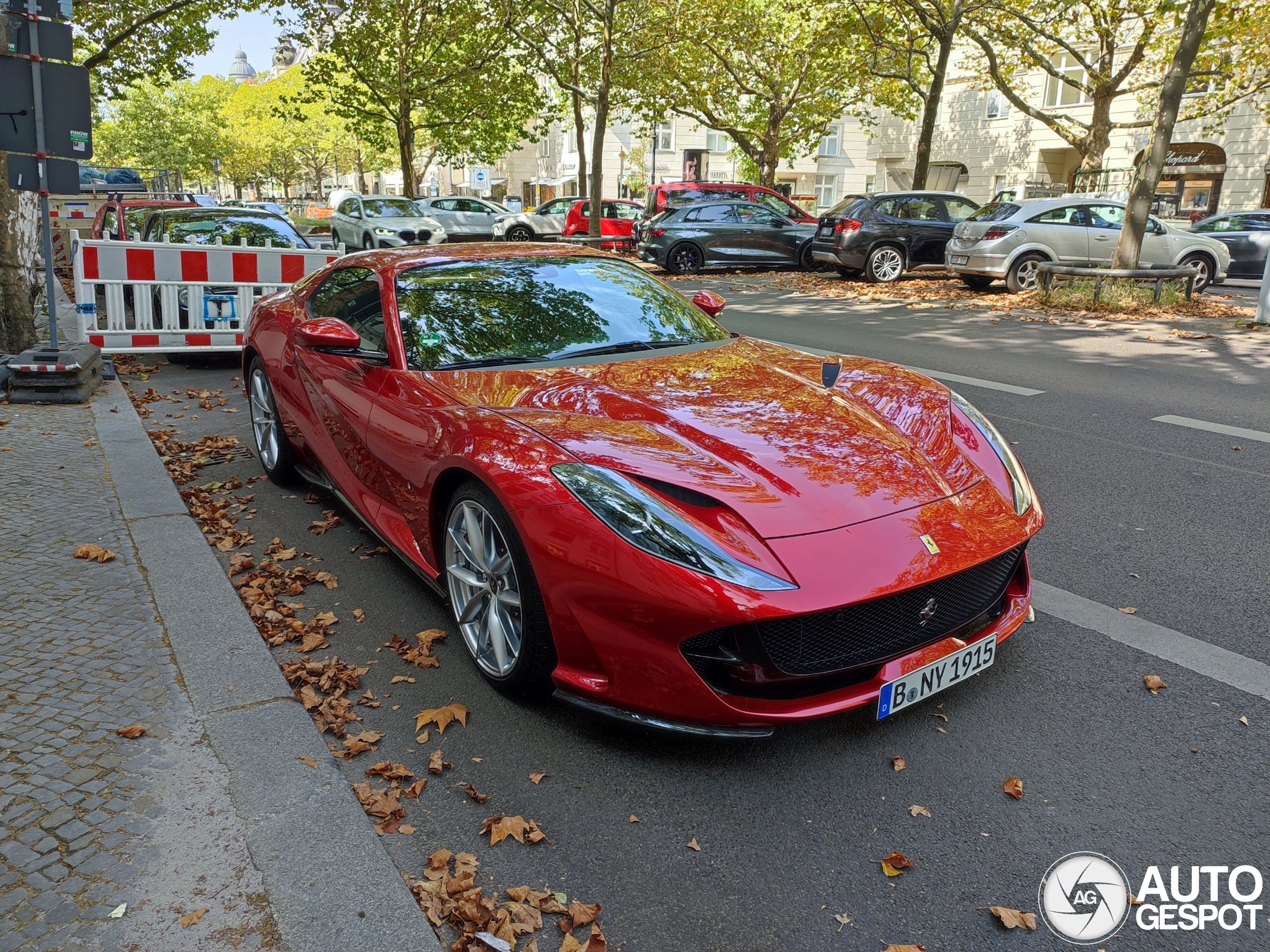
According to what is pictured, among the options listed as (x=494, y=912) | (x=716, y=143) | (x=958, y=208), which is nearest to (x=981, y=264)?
(x=958, y=208)

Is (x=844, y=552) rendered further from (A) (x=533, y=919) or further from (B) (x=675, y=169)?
(B) (x=675, y=169)

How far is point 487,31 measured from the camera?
30547 millimetres

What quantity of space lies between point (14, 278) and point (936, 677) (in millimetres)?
9038

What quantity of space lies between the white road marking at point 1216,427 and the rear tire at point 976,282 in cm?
1013

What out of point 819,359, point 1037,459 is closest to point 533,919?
point 819,359

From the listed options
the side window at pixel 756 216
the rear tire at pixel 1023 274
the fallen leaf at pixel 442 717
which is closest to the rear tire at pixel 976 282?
the rear tire at pixel 1023 274

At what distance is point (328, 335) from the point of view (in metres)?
3.95

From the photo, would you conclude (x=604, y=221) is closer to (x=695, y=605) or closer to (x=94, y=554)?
(x=94, y=554)

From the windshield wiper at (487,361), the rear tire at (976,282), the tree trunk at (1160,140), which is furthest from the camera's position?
the rear tire at (976,282)

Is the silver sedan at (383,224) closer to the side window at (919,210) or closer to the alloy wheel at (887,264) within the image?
the alloy wheel at (887,264)

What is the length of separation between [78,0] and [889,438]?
2082cm

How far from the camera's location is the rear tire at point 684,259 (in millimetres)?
20703

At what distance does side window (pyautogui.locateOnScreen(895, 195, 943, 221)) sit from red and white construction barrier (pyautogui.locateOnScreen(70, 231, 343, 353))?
1233 cm

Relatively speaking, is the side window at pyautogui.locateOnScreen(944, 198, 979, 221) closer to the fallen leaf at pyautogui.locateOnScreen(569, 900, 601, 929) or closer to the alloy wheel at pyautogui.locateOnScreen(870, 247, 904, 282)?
the alloy wheel at pyautogui.locateOnScreen(870, 247, 904, 282)
